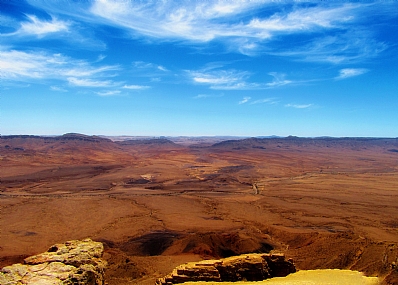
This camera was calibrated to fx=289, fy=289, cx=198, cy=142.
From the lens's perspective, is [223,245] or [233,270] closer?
[233,270]

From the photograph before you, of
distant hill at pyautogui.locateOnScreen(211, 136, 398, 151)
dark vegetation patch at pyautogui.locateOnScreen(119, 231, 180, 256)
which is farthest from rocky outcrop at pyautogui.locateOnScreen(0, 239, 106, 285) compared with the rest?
distant hill at pyautogui.locateOnScreen(211, 136, 398, 151)

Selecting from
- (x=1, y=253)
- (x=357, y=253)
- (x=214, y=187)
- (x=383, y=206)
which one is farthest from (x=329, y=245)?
(x=214, y=187)

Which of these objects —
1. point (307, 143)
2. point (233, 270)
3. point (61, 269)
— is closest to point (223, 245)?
point (233, 270)

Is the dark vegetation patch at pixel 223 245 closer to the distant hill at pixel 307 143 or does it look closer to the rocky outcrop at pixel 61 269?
the rocky outcrop at pixel 61 269

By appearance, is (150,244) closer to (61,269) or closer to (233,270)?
(233,270)

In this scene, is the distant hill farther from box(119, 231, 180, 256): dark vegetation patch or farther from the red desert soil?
box(119, 231, 180, 256): dark vegetation patch
